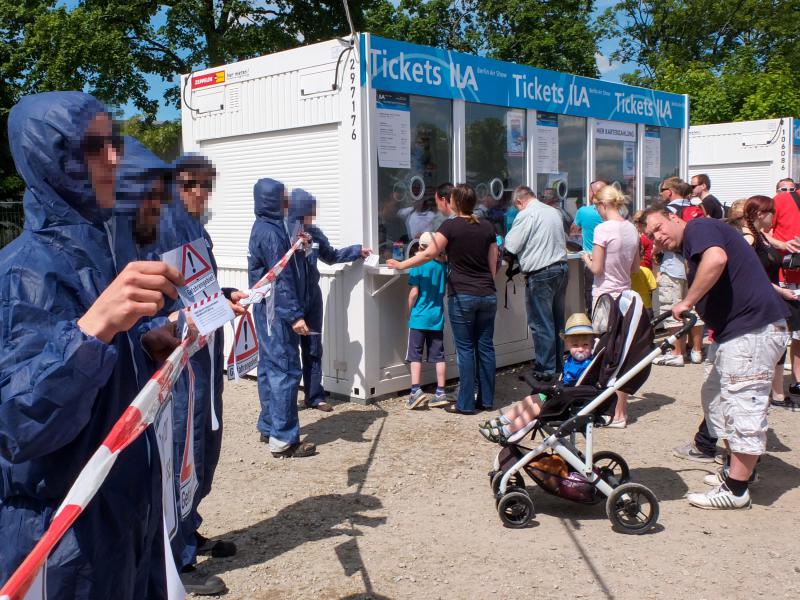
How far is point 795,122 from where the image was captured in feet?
56.3

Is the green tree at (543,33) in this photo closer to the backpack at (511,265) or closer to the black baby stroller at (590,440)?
A: the backpack at (511,265)

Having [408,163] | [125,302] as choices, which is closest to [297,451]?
[408,163]

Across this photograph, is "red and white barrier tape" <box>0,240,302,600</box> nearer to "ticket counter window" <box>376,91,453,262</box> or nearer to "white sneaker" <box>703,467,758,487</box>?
"white sneaker" <box>703,467,758,487</box>

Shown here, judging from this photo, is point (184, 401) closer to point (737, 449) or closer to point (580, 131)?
point (737, 449)

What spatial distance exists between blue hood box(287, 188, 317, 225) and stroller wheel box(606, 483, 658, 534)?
11.4 feet

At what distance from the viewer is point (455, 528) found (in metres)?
4.69

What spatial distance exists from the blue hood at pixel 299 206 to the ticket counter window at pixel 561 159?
3559 millimetres

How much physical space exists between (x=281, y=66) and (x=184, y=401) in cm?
492

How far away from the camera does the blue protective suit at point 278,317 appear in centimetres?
593

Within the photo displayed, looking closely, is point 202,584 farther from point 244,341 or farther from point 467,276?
point 467,276

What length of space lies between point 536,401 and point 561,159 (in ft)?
18.3

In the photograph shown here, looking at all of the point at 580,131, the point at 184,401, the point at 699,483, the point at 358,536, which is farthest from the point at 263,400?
the point at 580,131

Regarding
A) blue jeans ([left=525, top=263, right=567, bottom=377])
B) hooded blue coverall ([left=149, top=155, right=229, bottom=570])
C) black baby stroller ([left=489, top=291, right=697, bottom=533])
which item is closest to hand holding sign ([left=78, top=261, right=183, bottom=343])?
hooded blue coverall ([left=149, top=155, right=229, bottom=570])

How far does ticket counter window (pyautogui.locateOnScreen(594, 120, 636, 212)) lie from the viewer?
10.4 metres
